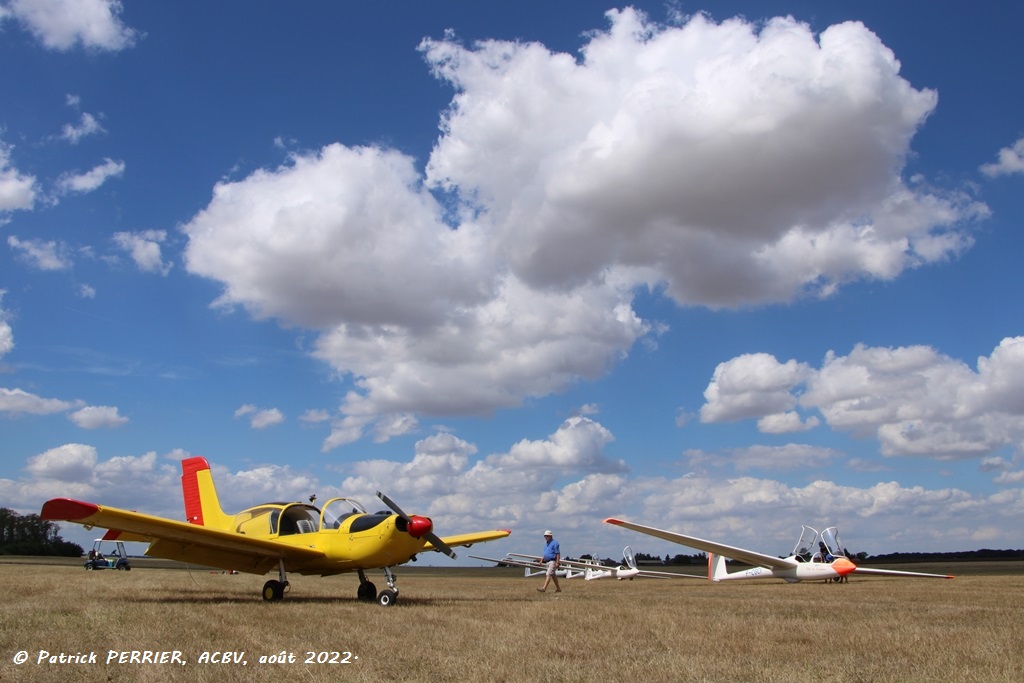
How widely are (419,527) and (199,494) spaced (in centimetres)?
861

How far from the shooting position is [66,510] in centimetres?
1179

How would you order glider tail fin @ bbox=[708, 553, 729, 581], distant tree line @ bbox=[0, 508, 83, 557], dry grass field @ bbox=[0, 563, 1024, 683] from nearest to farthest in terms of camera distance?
dry grass field @ bbox=[0, 563, 1024, 683] < glider tail fin @ bbox=[708, 553, 729, 581] < distant tree line @ bbox=[0, 508, 83, 557]

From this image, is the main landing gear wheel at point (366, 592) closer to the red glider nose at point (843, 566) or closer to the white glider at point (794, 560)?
the white glider at point (794, 560)

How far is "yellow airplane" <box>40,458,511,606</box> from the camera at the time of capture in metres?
13.2

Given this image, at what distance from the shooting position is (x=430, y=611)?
38.2ft

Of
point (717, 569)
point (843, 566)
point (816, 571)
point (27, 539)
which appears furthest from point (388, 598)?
point (27, 539)

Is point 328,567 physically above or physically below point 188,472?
below

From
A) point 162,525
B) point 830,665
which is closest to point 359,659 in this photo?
point 830,665

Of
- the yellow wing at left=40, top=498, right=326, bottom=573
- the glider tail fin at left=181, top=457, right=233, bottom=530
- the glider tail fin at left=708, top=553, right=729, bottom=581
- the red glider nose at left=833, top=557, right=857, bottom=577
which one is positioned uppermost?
the glider tail fin at left=181, top=457, right=233, bottom=530

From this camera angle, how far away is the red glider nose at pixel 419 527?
13.3 meters

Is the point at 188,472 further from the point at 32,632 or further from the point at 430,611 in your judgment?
the point at 32,632

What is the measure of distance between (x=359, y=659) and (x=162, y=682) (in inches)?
65.7

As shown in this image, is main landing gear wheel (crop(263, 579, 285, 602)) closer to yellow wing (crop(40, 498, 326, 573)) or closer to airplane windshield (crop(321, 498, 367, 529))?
yellow wing (crop(40, 498, 326, 573))

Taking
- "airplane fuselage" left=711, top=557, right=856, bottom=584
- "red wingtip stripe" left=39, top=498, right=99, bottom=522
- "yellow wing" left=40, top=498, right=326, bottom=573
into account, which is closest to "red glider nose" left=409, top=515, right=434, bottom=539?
"yellow wing" left=40, top=498, right=326, bottom=573
